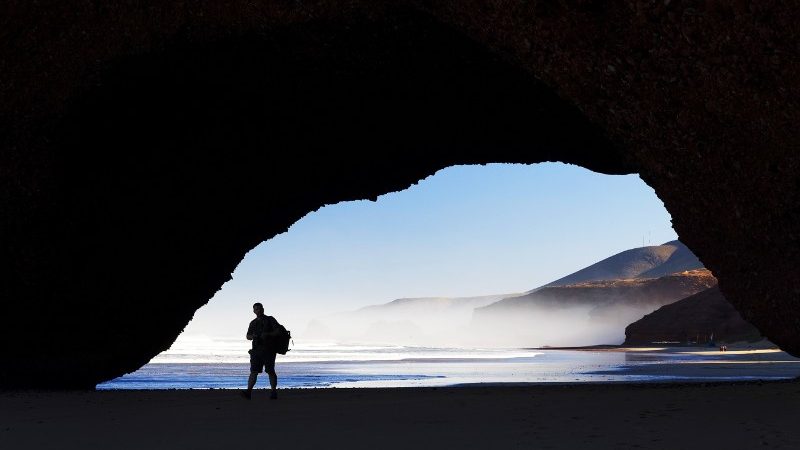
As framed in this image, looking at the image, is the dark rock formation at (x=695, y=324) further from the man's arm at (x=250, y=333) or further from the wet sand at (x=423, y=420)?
the man's arm at (x=250, y=333)

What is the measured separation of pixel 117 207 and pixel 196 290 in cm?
299

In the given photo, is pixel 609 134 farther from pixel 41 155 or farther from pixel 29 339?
pixel 29 339

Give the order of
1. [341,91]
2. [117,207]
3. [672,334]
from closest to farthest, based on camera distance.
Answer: [341,91] → [117,207] → [672,334]

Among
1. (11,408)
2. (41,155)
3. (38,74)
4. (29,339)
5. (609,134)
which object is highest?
(38,74)

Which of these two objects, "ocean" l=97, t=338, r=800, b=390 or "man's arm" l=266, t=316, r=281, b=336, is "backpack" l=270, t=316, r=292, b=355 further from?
"ocean" l=97, t=338, r=800, b=390

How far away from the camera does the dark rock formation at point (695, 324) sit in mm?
57094

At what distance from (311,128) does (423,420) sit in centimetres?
735

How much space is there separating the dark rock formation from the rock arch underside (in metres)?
45.7

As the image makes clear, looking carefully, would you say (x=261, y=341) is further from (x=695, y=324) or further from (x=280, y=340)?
(x=695, y=324)

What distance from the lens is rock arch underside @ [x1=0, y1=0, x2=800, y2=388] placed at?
906 centimetres

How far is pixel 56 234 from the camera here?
513 inches

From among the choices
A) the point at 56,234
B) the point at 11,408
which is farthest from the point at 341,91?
the point at 11,408

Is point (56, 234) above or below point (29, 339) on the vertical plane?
above

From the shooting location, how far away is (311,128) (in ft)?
46.2
